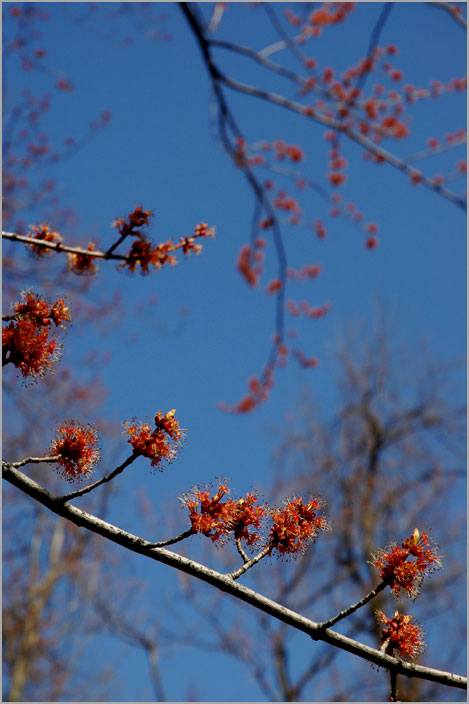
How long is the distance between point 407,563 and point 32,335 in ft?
5.33

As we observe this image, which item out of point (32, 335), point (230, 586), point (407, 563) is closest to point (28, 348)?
point (32, 335)

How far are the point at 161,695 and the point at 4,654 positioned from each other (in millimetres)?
3311

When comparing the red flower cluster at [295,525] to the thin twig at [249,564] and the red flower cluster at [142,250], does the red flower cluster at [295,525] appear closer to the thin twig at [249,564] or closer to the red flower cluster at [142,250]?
the thin twig at [249,564]

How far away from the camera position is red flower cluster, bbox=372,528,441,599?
2.52m

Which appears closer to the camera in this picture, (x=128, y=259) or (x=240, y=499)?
(x=240, y=499)

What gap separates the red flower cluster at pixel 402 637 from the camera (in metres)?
2.63

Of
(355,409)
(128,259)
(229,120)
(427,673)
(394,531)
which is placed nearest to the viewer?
(427,673)

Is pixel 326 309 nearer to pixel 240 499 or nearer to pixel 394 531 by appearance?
pixel 394 531

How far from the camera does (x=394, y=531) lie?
530 inches

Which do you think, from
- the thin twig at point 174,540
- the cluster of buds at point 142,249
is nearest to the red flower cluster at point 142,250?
the cluster of buds at point 142,249

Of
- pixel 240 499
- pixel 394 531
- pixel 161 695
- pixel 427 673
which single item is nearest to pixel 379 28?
pixel 240 499

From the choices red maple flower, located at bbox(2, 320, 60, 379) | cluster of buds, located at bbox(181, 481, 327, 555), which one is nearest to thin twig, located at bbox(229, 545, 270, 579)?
cluster of buds, located at bbox(181, 481, 327, 555)

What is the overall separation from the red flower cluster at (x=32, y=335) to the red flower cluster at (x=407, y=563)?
1444 millimetres

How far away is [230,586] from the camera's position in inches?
95.7
